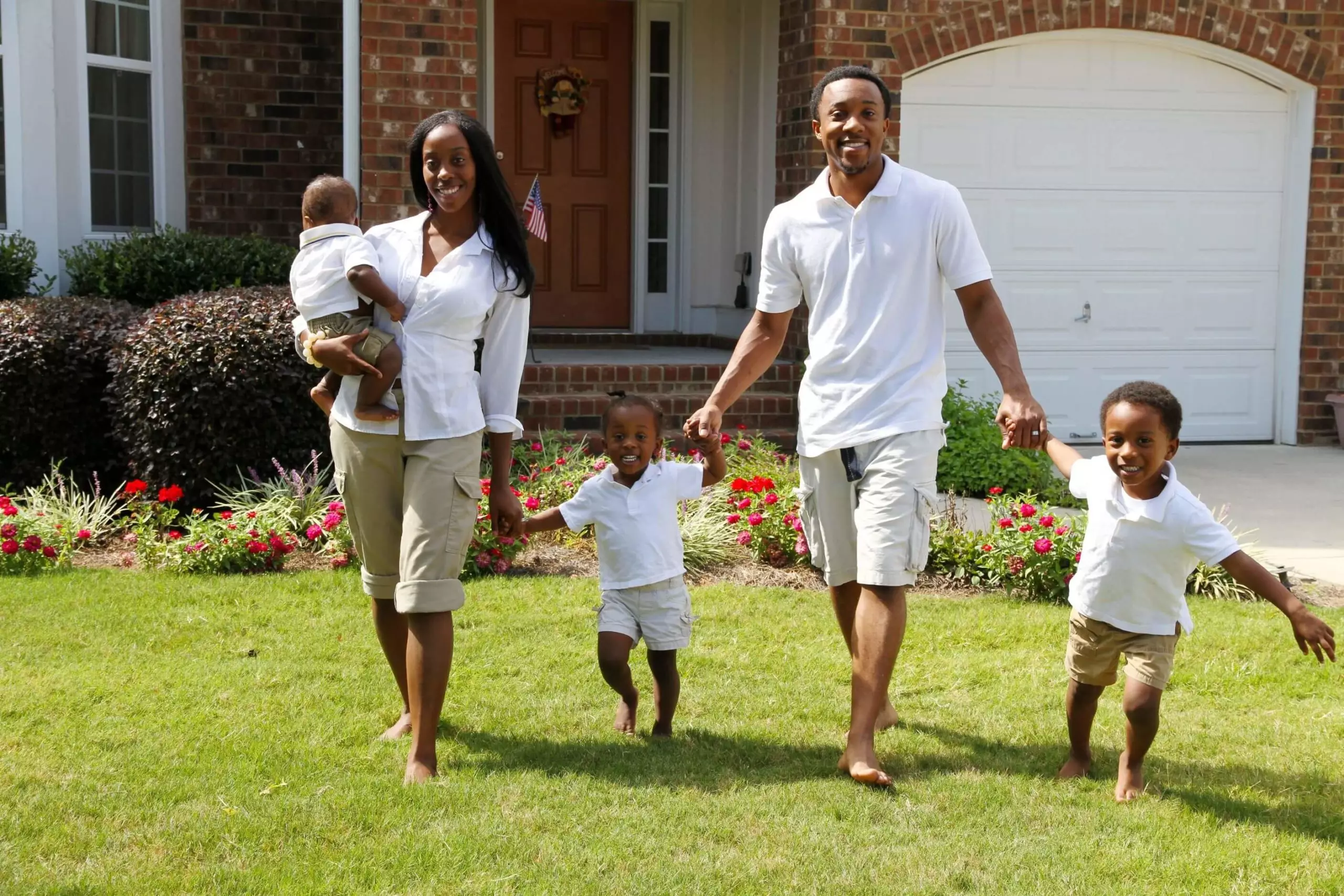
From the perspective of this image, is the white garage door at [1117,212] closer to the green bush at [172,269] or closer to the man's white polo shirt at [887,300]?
the green bush at [172,269]

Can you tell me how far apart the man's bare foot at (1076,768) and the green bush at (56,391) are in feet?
17.9

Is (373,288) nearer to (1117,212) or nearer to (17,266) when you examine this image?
(17,266)

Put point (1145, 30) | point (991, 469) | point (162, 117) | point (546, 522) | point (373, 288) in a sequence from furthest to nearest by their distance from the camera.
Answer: point (162, 117)
point (1145, 30)
point (991, 469)
point (546, 522)
point (373, 288)

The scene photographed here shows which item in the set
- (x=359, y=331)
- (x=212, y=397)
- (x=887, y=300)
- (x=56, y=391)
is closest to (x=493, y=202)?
(x=359, y=331)

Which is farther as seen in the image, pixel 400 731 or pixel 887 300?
pixel 400 731

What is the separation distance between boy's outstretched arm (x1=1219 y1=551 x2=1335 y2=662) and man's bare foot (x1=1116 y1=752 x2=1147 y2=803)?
57cm

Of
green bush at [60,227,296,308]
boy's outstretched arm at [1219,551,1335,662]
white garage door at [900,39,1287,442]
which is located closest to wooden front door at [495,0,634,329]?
green bush at [60,227,296,308]

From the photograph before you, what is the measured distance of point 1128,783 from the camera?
3.87m

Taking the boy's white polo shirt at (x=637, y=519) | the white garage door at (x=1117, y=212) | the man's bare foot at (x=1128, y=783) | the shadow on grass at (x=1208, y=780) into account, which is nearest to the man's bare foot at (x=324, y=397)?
the boy's white polo shirt at (x=637, y=519)

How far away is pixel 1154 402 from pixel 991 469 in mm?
4638

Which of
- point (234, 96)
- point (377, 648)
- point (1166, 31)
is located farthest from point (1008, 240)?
point (377, 648)

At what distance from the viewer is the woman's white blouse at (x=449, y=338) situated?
3.97 m

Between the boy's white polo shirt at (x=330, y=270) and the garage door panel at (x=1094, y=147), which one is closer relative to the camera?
the boy's white polo shirt at (x=330, y=270)

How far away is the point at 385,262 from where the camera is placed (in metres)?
4.07
